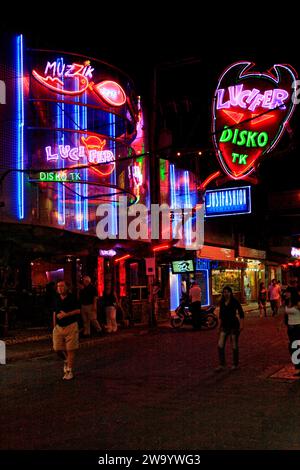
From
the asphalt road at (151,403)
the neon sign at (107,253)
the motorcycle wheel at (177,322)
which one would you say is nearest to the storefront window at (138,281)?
the neon sign at (107,253)

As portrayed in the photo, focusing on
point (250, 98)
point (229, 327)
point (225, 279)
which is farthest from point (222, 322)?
point (225, 279)

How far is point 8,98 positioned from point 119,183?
543 centimetres

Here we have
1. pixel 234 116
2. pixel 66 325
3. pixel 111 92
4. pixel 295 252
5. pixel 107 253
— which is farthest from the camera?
pixel 295 252

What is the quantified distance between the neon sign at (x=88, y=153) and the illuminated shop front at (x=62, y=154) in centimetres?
3

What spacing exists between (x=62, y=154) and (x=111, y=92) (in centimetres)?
357

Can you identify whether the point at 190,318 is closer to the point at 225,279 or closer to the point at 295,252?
the point at 225,279

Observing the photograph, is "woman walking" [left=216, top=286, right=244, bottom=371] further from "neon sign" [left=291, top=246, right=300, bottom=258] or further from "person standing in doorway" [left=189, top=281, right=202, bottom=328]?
"neon sign" [left=291, top=246, right=300, bottom=258]

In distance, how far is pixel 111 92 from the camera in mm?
19844

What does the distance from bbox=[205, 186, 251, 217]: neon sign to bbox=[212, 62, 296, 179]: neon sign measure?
7.60ft

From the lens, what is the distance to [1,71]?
16.9m

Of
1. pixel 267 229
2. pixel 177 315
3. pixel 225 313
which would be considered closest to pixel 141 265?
pixel 177 315

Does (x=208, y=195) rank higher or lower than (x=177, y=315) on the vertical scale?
higher

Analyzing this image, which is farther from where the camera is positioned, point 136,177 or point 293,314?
point 136,177
